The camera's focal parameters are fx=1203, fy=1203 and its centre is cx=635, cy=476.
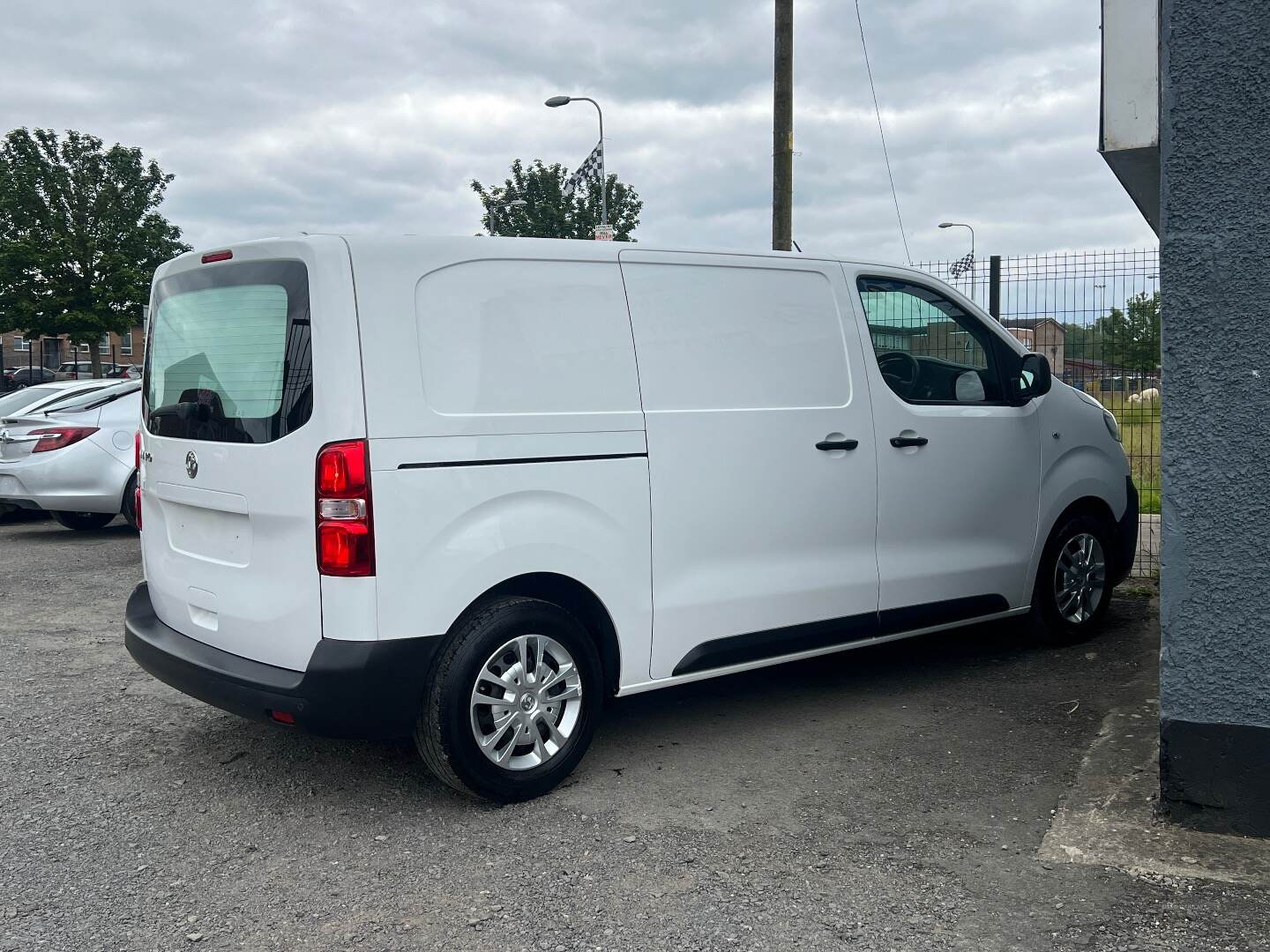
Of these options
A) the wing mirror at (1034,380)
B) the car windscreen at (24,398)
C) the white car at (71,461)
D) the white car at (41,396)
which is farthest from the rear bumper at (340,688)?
the car windscreen at (24,398)

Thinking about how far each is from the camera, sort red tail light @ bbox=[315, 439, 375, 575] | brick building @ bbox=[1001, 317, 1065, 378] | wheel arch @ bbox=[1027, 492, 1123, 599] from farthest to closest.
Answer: brick building @ bbox=[1001, 317, 1065, 378] → wheel arch @ bbox=[1027, 492, 1123, 599] → red tail light @ bbox=[315, 439, 375, 575]

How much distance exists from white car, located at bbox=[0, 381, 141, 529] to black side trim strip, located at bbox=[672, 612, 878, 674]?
7495 millimetres

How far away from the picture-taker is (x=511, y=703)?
13.6 ft

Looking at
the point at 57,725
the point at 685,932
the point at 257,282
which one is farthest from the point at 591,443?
the point at 57,725

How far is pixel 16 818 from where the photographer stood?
410 cm

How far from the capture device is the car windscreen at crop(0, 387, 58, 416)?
40.7 feet

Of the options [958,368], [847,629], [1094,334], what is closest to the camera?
[847,629]

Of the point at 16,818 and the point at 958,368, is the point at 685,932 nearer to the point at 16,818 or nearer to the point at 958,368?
the point at 16,818

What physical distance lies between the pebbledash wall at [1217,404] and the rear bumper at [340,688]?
93.1 inches

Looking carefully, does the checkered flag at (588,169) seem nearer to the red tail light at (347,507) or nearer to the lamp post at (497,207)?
the lamp post at (497,207)

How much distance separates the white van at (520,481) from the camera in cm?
387

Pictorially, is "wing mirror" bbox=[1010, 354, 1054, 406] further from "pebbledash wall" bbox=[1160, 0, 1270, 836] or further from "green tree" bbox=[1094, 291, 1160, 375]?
"pebbledash wall" bbox=[1160, 0, 1270, 836]

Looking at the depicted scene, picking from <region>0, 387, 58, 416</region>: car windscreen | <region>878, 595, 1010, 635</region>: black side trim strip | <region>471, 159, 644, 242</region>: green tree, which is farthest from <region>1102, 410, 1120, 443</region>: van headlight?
<region>471, 159, 644, 242</region>: green tree

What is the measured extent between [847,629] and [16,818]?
320 centimetres
